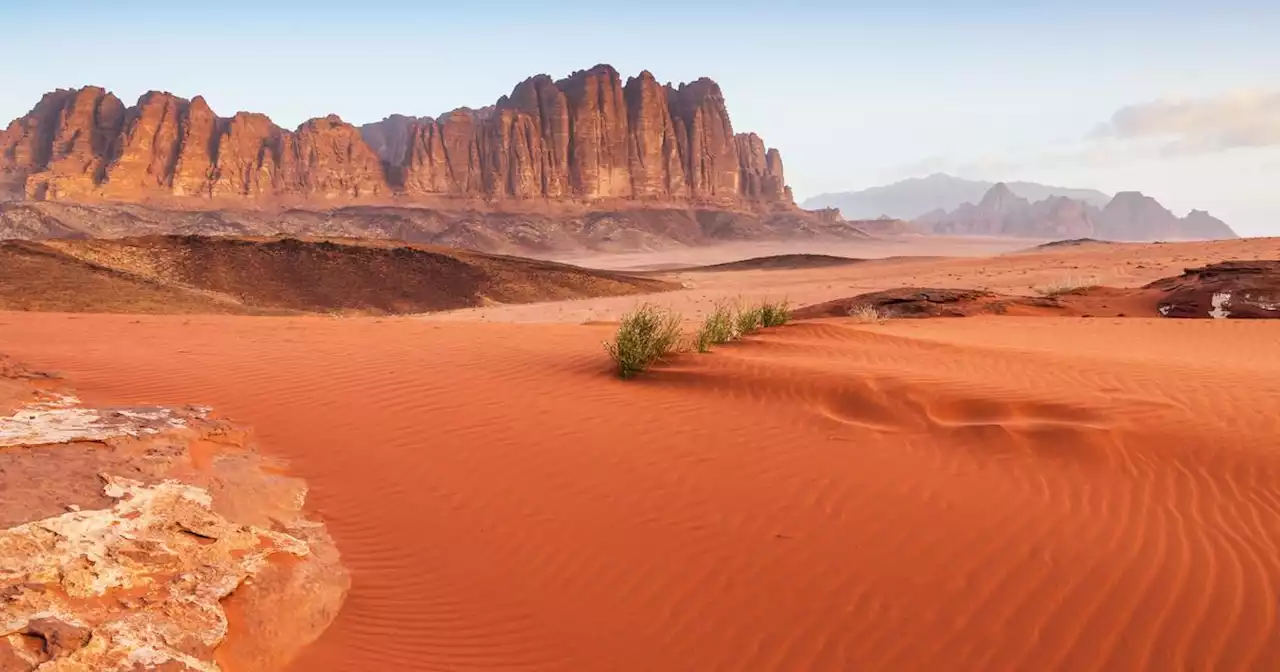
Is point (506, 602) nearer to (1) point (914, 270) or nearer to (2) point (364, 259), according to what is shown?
(2) point (364, 259)

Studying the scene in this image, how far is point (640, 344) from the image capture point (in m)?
8.93

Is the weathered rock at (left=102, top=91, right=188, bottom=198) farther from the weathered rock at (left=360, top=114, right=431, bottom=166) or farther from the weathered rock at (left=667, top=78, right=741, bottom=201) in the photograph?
the weathered rock at (left=667, top=78, right=741, bottom=201)

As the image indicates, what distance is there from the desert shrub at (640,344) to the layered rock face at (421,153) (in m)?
111

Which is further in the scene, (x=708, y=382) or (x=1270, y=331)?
(x=1270, y=331)

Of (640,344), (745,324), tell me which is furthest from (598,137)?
(640,344)

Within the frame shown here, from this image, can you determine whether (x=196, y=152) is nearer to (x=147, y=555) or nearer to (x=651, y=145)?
(x=651, y=145)

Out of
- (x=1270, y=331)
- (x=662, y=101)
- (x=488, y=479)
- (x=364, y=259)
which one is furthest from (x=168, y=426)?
(x=662, y=101)

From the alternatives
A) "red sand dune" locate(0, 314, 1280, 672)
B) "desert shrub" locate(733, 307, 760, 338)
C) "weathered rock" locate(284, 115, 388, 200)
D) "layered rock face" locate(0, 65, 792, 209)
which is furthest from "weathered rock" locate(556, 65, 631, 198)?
"red sand dune" locate(0, 314, 1280, 672)

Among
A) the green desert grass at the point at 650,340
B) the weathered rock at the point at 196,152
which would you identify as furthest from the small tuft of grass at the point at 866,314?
the weathered rock at the point at 196,152

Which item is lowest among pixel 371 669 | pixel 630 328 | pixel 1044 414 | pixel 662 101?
pixel 371 669

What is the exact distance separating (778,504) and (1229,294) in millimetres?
16390

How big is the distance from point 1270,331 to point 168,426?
15.9 meters

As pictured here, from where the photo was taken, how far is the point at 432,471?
588cm

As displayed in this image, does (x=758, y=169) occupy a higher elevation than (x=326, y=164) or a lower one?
higher
